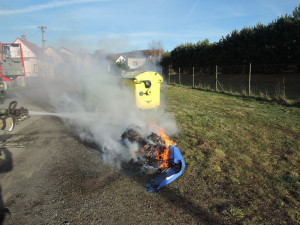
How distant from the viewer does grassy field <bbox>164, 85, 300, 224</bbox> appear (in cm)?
262

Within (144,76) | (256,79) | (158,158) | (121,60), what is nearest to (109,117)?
(144,76)

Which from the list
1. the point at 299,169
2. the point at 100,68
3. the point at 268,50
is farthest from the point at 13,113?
the point at 268,50

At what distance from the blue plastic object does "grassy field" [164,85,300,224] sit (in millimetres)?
125

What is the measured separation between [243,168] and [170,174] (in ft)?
4.30

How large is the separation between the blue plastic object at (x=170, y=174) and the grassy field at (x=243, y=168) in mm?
125

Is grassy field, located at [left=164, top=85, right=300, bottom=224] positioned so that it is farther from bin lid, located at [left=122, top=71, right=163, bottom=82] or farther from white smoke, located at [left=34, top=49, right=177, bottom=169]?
bin lid, located at [left=122, top=71, right=163, bottom=82]

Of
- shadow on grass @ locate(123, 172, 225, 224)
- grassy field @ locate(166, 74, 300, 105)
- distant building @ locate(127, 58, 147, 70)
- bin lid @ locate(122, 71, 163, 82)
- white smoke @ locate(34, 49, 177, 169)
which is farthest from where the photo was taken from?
grassy field @ locate(166, 74, 300, 105)

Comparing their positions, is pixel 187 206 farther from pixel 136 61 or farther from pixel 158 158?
pixel 136 61

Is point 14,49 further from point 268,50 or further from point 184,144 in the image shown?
point 268,50

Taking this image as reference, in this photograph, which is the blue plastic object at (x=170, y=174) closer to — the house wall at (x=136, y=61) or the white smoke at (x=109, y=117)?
the white smoke at (x=109, y=117)

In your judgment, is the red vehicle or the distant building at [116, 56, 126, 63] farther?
the red vehicle

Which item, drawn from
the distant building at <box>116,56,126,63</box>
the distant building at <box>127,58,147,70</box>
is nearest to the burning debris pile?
the distant building at <box>116,56,126,63</box>

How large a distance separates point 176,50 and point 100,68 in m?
22.4

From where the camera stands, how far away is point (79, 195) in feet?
9.77
